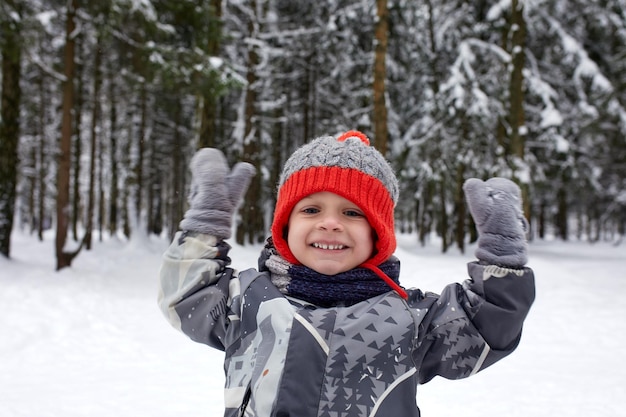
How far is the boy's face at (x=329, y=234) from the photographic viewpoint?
1891mm

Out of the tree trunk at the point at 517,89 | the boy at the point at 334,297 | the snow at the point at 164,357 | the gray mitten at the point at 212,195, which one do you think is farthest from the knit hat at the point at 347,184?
the tree trunk at the point at 517,89

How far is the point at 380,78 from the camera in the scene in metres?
10.8

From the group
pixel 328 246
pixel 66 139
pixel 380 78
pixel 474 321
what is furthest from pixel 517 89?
pixel 328 246

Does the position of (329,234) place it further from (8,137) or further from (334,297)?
(8,137)

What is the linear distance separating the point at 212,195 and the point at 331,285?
1.99ft

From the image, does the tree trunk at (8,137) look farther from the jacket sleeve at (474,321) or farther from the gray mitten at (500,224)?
the gray mitten at (500,224)

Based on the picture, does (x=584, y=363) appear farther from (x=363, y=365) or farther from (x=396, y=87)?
(x=396, y=87)

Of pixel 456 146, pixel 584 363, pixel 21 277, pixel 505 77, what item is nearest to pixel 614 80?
pixel 505 77

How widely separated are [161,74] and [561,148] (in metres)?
11.4

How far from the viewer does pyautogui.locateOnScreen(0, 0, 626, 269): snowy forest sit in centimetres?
1038

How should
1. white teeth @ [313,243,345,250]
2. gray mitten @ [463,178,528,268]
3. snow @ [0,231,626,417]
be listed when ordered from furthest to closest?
snow @ [0,231,626,417]
white teeth @ [313,243,345,250]
gray mitten @ [463,178,528,268]

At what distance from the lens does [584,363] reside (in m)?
5.28

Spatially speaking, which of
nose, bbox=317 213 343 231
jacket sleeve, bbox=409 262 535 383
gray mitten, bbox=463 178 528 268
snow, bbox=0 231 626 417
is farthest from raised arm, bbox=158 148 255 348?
snow, bbox=0 231 626 417

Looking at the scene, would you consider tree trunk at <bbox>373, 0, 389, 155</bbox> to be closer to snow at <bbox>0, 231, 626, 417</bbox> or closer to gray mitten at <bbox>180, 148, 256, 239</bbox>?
snow at <bbox>0, 231, 626, 417</bbox>
